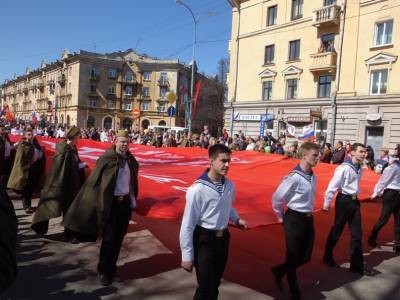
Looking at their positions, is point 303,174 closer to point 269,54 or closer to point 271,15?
point 269,54

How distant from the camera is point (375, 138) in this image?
26078 millimetres

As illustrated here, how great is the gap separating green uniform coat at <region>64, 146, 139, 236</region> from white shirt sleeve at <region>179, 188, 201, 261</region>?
152 cm

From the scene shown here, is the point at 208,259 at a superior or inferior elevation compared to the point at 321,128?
inferior

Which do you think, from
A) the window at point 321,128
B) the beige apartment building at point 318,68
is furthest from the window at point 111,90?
the window at point 321,128

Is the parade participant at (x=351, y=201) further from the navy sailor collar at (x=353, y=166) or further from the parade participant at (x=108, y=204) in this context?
the parade participant at (x=108, y=204)

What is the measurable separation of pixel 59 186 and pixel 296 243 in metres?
3.79

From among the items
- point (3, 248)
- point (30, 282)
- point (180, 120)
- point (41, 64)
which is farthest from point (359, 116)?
point (41, 64)

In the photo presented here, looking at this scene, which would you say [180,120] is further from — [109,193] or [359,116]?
[109,193]

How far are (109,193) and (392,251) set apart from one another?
16.8ft

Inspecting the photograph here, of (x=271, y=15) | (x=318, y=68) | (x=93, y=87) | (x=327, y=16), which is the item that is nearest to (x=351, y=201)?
(x=318, y=68)

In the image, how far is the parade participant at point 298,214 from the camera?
4.64m

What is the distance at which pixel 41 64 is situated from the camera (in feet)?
331

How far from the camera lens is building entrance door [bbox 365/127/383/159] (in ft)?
84.5

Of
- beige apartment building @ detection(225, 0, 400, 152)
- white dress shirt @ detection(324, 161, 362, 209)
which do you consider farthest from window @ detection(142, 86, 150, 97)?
white dress shirt @ detection(324, 161, 362, 209)
